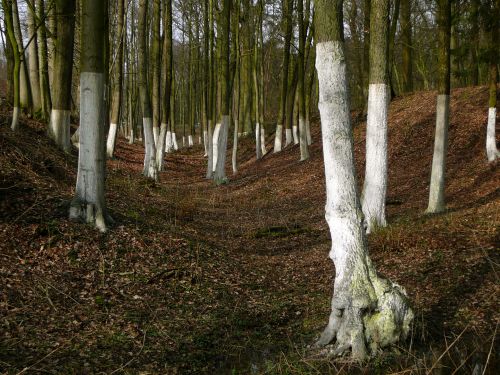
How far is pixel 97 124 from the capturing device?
7371 mm

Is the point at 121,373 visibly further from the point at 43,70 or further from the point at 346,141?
the point at 43,70

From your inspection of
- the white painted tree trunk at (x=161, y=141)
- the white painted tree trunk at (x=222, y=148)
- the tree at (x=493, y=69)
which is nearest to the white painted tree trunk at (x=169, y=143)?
the white painted tree trunk at (x=161, y=141)

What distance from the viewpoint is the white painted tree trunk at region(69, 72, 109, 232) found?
286 inches

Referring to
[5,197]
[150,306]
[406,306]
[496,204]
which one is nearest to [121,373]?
[150,306]

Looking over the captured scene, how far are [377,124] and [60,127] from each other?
7865 millimetres

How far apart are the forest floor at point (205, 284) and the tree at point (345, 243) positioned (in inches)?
9.0

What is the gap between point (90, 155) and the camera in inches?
288

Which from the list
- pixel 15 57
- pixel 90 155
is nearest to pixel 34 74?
pixel 15 57

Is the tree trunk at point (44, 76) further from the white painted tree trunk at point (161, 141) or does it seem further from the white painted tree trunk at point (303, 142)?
the white painted tree trunk at point (303, 142)

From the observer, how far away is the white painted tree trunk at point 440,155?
9.63 metres

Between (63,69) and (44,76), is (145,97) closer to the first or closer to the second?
(44,76)

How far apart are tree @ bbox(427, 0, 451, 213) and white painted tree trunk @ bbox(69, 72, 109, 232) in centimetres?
619

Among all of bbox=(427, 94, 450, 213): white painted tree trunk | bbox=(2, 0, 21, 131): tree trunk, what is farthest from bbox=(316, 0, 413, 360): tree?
bbox=(2, 0, 21, 131): tree trunk

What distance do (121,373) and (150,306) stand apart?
5.10 ft
